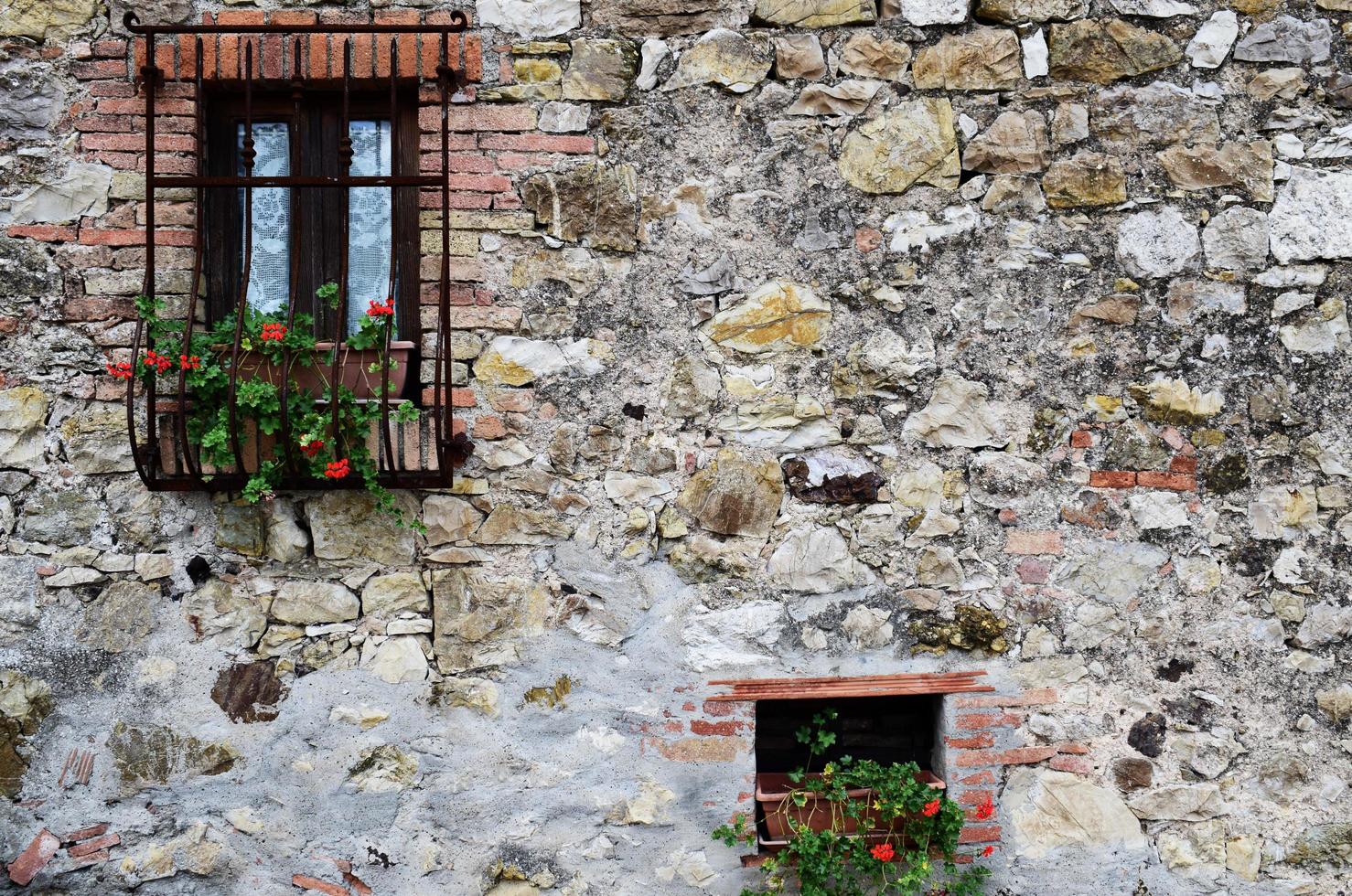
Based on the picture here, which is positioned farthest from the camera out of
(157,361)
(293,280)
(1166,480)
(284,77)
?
(1166,480)

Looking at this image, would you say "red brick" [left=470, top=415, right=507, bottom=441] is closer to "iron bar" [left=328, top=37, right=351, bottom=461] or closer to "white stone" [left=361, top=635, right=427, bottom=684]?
"iron bar" [left=328, top=37, right=351, bottom=461]

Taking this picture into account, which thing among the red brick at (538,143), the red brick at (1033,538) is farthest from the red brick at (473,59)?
the red brick at (1033,538)

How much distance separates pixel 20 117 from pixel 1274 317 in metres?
3.77

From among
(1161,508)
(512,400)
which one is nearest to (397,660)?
(512,400)

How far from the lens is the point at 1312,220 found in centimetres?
312

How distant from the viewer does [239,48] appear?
302cm

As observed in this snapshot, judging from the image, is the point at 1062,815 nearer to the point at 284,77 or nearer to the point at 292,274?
the point at 292,274

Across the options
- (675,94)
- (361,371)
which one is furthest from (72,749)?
(675,94)

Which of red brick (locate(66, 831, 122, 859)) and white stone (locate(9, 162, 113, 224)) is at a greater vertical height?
white stone (locate(9, 162, 113, 224))

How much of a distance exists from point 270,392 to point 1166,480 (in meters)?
2.63

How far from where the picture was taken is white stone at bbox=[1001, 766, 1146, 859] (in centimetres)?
312

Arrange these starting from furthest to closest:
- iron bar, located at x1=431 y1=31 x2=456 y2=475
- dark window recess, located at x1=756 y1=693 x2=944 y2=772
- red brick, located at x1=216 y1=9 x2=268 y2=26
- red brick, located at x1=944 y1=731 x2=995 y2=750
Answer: dark window recess, located at x1=756 y1=693 x2=944 y2=772
red brick, located at x1=944 y1=731 x2=995 y2=750
red brick, located at x1=216 y1=9 x2=268 y2=26
iron bar, located at x1=431 y1=31 x2=456 y2=475

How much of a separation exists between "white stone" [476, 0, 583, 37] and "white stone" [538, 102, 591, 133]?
217 millimetres

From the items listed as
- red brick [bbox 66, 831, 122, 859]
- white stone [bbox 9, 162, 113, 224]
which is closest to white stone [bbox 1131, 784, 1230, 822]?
red brick [bbox 66, 831, 122, 859]
